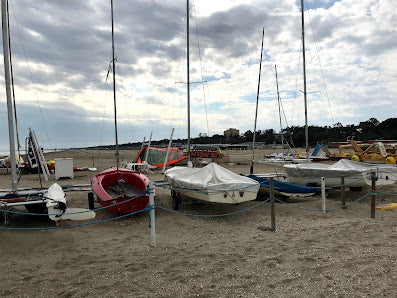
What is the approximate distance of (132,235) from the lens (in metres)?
6.88

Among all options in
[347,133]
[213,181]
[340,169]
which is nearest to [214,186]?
[213,181]

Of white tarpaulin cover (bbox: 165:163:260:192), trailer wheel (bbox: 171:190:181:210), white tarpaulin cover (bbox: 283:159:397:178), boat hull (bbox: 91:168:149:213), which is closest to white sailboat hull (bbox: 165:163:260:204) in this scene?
white tarpaulin cover (bbox: 165:163:260:192)

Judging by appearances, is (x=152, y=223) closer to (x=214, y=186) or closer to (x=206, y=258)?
(x=206, y=258)

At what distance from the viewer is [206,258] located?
16.9 feet

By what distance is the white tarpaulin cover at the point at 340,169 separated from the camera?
35.7ft

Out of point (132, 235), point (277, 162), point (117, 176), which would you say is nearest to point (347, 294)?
point (132, 235)

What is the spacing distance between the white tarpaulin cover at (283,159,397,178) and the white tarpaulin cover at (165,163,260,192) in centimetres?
441

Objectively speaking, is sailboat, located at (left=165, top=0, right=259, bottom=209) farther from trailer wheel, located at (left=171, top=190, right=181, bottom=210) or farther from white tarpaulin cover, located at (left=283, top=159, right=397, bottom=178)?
white tarpaulin cover, located at (left=283, top=159, right=397, bottom=178)

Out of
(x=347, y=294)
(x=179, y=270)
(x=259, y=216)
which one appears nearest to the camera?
(x=347, y=294)

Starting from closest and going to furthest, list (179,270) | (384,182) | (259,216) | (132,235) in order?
(179,270)
(132,235)
(259,216)
(384,182)

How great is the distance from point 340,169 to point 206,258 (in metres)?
8.08

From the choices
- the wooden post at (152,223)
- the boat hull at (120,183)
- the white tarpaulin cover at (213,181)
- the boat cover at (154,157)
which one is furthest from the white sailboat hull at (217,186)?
the boat cover at (154,157)

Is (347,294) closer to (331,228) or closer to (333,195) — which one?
(331,228)

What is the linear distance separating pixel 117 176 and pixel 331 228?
6707 mm
